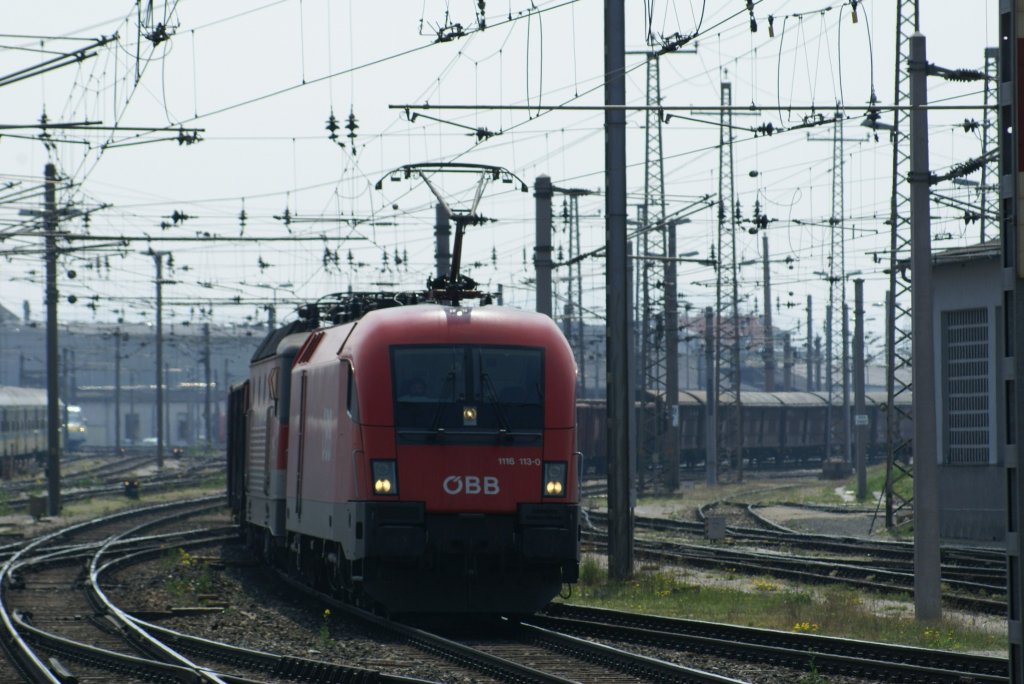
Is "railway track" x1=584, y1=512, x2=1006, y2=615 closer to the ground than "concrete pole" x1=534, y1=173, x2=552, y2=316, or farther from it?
closer to the ground

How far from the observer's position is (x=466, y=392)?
48.9 ft

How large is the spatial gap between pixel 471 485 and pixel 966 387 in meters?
17.3

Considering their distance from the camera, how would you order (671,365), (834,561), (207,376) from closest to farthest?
(834,561) → (671,365) → (207,376)

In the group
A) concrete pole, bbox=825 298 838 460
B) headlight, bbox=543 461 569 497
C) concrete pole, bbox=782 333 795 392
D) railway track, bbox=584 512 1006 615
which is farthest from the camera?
concrete pole, bbox=782 333 795 392

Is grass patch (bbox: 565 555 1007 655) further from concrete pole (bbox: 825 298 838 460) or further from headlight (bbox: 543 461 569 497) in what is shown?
concrete pole (bbox: 825 298 838 460)

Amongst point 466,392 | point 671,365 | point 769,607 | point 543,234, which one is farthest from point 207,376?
point 466,392

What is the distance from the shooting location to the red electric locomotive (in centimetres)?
1449

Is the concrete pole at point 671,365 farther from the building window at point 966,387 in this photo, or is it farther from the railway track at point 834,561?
the building window at point 966,387

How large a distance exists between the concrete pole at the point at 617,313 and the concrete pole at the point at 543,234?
5668 mm

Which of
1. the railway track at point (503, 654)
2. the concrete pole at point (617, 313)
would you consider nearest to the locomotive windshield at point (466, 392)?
the railway track at point (503, 654)

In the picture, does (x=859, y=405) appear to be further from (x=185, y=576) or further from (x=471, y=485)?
(x=471, y=485)

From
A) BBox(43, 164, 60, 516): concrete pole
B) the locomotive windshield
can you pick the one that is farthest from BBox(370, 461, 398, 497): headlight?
BBox(43, 164, 60, 516): concrete pole

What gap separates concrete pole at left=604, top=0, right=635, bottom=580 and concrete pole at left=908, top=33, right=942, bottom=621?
518 centimetres

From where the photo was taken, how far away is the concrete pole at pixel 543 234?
26.0m
